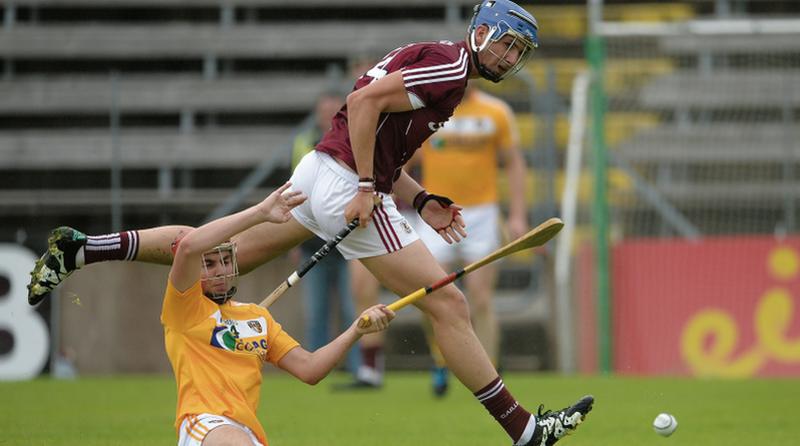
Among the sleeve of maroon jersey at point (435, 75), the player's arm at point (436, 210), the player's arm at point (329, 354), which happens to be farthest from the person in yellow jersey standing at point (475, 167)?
the player's arm at point (329, 354)

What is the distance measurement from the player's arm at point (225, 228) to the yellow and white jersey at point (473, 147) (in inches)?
195

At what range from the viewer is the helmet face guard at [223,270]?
4.77 meters

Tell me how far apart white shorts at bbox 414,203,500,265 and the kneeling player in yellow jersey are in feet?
14.7

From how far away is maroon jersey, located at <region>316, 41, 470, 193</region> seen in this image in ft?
17.6


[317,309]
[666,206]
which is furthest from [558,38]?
[317,309]

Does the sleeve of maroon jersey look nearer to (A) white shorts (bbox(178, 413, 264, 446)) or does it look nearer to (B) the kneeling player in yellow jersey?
(B) the kneeling player in yellow jersey

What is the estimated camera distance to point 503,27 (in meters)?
5.41

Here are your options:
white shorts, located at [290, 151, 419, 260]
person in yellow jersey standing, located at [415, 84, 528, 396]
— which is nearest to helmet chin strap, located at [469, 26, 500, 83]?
white shorts, located at [290, 151, 419, 260]

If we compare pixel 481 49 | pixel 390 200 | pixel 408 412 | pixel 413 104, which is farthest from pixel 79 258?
pixel 408 412

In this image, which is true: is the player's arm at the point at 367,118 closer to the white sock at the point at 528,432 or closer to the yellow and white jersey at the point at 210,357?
the yellow and white jersey at the point at 210,357

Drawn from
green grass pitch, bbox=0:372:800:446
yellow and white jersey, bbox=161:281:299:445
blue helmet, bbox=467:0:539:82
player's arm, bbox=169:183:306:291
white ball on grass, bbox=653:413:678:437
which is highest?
blue helmet, bbox=467:0:539:82

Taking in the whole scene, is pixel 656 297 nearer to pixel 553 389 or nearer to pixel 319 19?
pixel 553 389

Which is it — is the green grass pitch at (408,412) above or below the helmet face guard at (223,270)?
below

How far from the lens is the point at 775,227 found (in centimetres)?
1126
